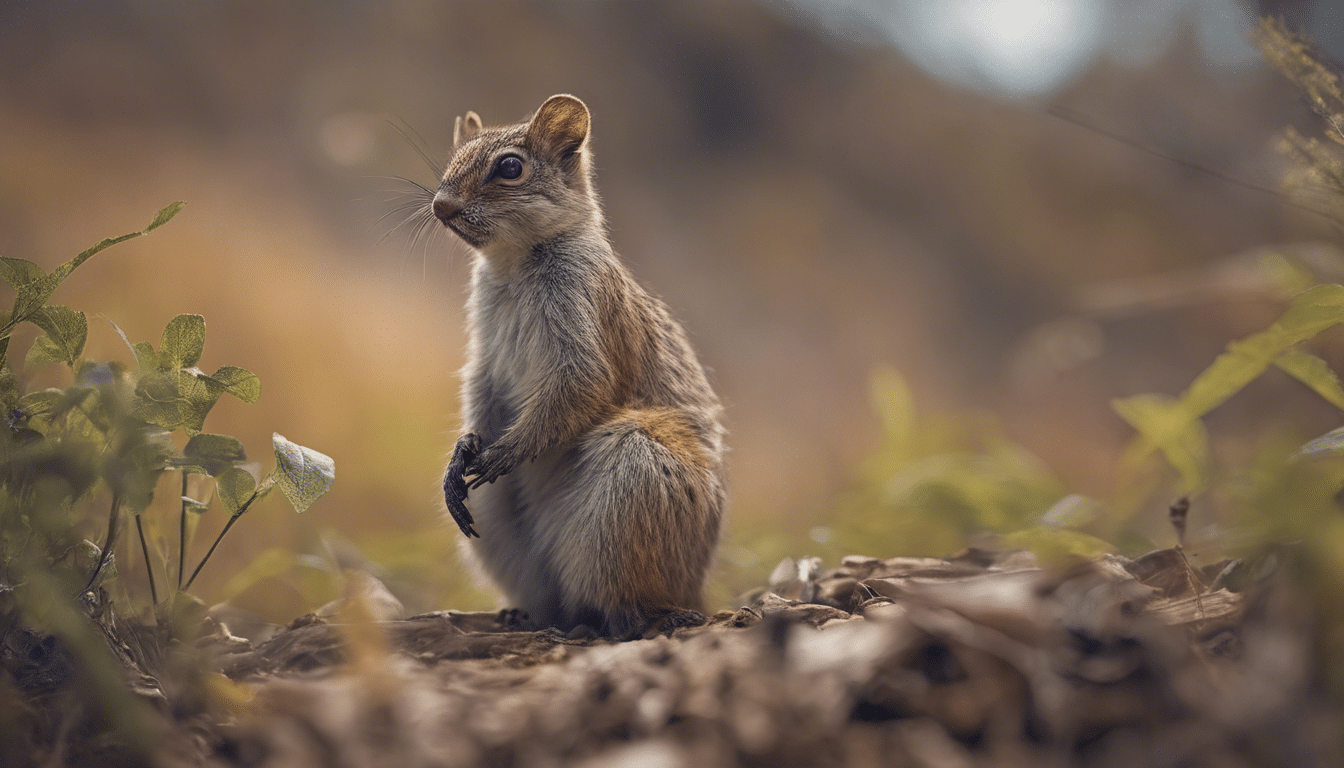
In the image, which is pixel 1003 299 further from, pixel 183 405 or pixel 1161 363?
pixel 183 405

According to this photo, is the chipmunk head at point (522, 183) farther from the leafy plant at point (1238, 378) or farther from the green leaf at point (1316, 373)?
the green leaf at point (1316, 373)

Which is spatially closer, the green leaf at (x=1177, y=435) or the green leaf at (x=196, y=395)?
the green leaf at (x=196, y=395)

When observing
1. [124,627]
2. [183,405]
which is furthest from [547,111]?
[124,627]

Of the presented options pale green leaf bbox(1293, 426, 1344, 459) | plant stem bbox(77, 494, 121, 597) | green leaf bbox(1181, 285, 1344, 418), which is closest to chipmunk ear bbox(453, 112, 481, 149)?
plant stem bbox(77, 494, 121, 597)

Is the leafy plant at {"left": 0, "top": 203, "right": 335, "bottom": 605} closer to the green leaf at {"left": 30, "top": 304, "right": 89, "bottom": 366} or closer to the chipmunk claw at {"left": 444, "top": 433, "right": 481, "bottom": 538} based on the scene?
the green leaf at {"left": 30, "top": 304, "right": 89, "bottom": 366}

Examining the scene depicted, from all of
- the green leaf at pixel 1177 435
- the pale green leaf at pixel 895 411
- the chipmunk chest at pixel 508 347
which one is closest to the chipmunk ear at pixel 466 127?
the chipmunk chest at pixel 508 347

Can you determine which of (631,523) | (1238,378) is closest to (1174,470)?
(1238,378)

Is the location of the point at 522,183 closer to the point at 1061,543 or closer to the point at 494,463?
the point at 494,463
